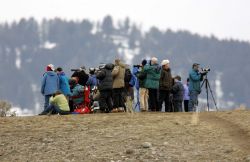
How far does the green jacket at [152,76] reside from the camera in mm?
23547

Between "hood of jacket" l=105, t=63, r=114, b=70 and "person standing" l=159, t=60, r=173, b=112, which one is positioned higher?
"hood of jacket" l=105, t=63, r=114, b=70

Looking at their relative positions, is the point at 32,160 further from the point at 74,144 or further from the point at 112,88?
the point at 112,88

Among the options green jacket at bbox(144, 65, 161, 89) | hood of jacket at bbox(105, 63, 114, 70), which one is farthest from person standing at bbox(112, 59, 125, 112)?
green jacket at bbox(144, 65, 161, 89)

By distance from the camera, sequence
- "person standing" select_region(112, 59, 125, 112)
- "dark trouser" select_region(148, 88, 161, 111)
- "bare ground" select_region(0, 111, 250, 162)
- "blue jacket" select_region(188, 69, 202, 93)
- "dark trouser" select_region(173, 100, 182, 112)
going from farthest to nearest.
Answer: "dark trouser" select_region(173, 100, 182, 112), "blue jacket" select_region(188, 69, 202, 93), "dark trouser" select_region(148, 88, 161, 111), "person standing" select_region(112, 59, 125, 112), "bare ground" select_region(0, 111, 250, 162)

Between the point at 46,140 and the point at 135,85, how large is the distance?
7.76 m

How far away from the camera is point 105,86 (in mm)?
23094

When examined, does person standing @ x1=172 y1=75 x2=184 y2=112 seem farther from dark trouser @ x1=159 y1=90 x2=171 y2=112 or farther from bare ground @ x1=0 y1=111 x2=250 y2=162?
bare ground @ x1=0 y1=111 x2=250 y2=162

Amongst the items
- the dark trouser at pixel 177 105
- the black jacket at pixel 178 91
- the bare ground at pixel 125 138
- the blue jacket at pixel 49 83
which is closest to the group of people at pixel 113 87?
the blue jacket at pixel 49 83

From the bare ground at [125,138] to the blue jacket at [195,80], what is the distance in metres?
4.30

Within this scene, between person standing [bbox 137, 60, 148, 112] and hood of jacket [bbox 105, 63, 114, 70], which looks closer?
hood of jacket [bbox 105, 63, 114, 70]

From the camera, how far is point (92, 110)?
2378cm

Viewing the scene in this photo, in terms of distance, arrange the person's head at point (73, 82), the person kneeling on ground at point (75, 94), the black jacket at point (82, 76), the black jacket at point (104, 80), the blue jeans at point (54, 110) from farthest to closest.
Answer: the black jacket at point (82, 76) < the person's head at point (73, 82) < the person kneeling on ground at point (75, 94) < the black jacket at point (104, 80) < the blue jeans at point (54, 110)

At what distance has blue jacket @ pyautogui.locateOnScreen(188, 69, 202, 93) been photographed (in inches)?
977

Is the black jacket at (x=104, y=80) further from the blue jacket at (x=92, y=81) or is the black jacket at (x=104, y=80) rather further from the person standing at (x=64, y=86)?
the blue jacket at (x=92, y=81)
